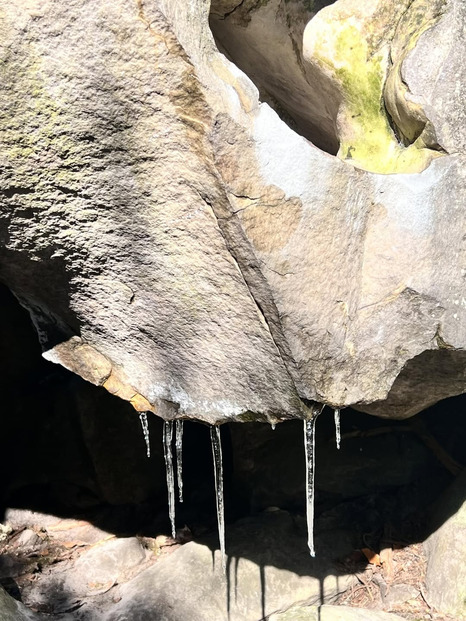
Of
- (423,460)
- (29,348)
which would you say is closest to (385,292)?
(423,460)

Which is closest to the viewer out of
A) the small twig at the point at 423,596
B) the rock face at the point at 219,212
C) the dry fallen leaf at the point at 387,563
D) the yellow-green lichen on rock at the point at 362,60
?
the rock face at the point at 219,212

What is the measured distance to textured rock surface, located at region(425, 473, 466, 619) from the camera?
2906 millimetres

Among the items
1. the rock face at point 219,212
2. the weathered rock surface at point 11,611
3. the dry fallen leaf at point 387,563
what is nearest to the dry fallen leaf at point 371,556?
the dry fallen leaf at point 387,563

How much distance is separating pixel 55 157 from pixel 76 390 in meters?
1.89

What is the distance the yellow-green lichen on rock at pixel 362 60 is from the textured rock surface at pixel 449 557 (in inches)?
70.0

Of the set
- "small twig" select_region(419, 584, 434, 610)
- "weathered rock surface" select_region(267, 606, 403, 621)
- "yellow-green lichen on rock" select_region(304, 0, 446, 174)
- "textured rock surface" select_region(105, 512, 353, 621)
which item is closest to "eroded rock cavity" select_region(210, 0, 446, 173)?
"yellow-green lichen on rock" select_region(304, 0, 446, 174)

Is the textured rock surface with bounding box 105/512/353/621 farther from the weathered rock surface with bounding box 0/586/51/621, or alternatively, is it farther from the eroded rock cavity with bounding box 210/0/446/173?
the eroded rock cavity with bounding box 210/0/446/173

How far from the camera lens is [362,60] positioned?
2.50m

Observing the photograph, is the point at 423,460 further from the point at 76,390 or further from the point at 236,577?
the point at 76,390

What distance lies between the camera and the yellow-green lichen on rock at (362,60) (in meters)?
2.48

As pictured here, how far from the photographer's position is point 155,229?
6.57 ft

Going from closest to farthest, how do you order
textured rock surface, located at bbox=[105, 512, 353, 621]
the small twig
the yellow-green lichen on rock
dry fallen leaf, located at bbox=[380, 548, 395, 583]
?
the yellow-green lichen on rock → textured rock surface, located at bbox=[105, 512, 353, 621] → the small twig → dry fallen leaf, located at bbox=[380, 548, 395, 583]

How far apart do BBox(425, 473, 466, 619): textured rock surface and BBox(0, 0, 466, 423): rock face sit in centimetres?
94

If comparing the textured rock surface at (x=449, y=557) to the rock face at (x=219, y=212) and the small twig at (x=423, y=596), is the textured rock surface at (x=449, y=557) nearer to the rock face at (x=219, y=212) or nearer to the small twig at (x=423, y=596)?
the small twig at (x=423, y=596)
